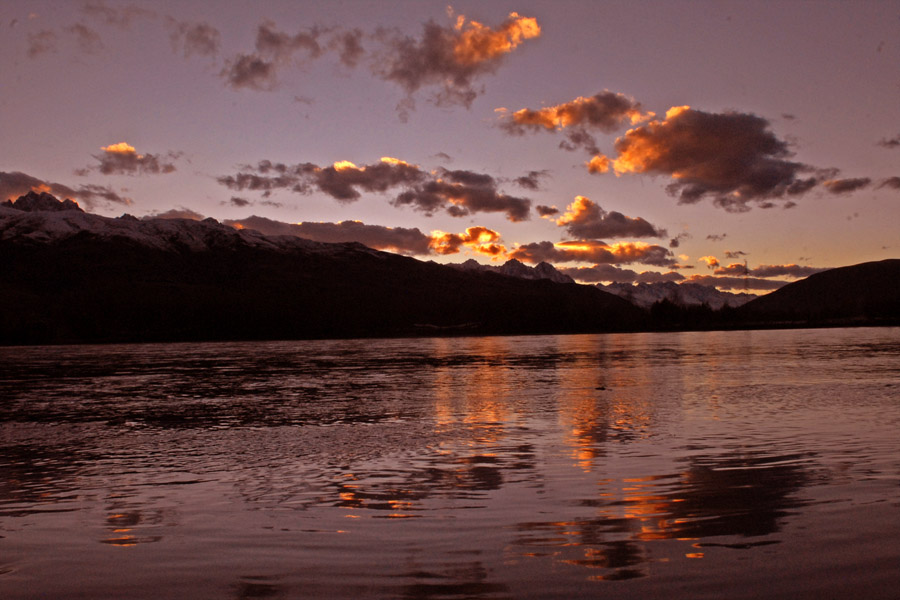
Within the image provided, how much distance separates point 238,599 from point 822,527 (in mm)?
10333

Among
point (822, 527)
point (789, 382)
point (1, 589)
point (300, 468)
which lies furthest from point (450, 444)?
point (789, 382)

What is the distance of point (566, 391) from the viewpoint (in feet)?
141

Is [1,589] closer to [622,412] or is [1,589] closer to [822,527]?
[822,527]

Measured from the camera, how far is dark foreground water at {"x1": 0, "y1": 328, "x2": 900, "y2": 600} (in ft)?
33.5

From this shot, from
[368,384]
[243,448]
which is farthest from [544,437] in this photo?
[368,384]

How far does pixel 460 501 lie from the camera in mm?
15195

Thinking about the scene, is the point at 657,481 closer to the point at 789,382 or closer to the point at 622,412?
the point at 622,412

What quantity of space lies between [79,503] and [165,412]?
20.1 m

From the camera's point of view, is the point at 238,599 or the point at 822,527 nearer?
the point at 238,599

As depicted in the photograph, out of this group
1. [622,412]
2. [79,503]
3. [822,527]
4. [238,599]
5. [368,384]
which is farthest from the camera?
[368,384]

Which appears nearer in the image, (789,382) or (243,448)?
(243,448)

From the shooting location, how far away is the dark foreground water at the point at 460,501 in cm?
1022

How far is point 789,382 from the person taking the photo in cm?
4531

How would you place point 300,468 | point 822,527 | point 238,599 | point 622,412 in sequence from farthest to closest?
point 622,412 → point 300,468 → point 822,527 → point 238,599
